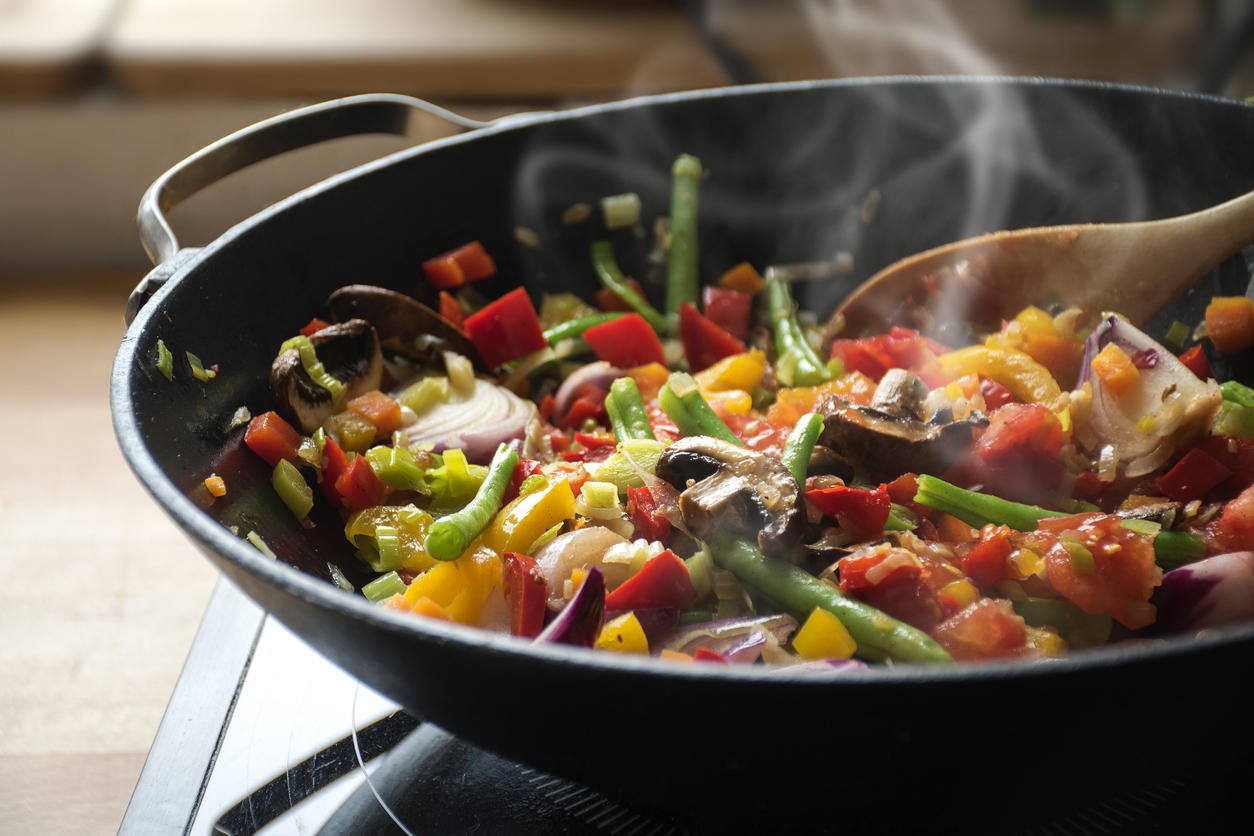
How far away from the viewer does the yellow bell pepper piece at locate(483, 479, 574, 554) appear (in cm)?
116

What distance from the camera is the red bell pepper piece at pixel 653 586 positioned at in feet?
3.44

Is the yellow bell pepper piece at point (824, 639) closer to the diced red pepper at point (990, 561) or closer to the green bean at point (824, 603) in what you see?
the green bean at point (824, 603)

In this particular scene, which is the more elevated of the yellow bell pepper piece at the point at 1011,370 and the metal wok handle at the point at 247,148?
the metal wok handle at the point at 247,148

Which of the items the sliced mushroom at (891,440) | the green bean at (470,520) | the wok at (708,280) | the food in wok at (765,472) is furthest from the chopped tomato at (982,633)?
the green bean at (470,520)

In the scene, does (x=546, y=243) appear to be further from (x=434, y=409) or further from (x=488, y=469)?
(x=488, y=469)

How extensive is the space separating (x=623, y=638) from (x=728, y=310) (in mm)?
890

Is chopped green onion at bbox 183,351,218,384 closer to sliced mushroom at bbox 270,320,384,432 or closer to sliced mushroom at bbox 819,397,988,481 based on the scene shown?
sliced mushroom at bbox 270,320,384,432

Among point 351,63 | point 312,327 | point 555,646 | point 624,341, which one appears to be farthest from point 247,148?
point 351,63

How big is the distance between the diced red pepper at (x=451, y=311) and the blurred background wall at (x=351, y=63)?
5.51ft

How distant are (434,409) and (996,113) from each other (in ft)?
3.37

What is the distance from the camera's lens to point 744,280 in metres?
1.82

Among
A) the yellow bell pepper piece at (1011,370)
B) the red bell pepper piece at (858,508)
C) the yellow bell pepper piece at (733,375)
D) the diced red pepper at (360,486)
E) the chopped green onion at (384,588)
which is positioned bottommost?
the chopped green onion at (384,588)

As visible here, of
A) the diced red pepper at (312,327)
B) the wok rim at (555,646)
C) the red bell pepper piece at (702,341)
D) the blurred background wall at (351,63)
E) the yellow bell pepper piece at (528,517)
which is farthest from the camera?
the blurred background wall at (351,63)

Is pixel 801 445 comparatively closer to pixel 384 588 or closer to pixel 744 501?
pixel 744 501
